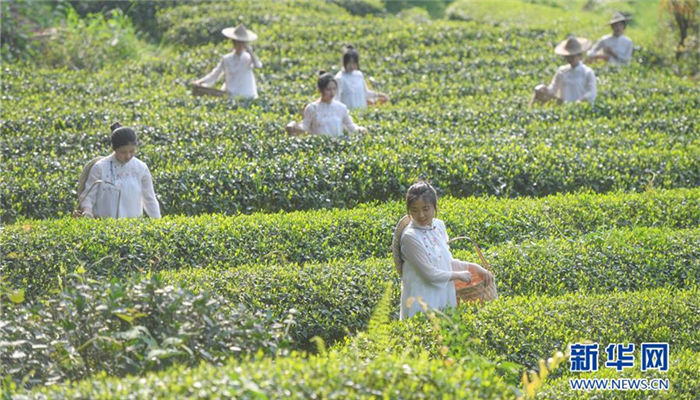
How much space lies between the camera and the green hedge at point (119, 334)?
6641mm

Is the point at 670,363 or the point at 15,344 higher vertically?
the point at 15,344

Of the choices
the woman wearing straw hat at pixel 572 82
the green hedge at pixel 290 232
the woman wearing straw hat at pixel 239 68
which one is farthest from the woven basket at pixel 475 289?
the woman wearing straw hat at pixel 239 68

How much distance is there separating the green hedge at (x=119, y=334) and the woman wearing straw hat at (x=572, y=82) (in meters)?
11.8

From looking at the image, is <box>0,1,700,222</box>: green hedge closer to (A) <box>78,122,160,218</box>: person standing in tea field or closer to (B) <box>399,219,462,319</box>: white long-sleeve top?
(A) <box>78,122,160,218</box>: person standing in tea field

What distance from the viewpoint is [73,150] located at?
14852 millimetres

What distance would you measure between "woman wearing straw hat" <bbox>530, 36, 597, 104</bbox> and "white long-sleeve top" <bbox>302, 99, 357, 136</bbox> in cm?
432

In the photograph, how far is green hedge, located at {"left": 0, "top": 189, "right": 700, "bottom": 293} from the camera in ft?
34.1

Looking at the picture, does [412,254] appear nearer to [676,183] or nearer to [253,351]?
[253,351]

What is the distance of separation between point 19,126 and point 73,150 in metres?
1.46

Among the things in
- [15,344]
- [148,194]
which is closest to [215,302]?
[15,344]

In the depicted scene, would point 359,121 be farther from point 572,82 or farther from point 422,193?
point 422,193

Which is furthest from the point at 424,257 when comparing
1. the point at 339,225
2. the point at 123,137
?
the point at 123,137

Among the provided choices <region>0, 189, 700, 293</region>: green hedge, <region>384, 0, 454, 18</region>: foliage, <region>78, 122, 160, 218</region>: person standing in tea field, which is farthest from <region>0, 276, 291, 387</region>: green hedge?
<region>384, 0, 454, 18</region>: foliage

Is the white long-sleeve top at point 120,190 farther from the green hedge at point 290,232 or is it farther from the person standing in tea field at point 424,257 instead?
the person standing in tea field at point 424,257
